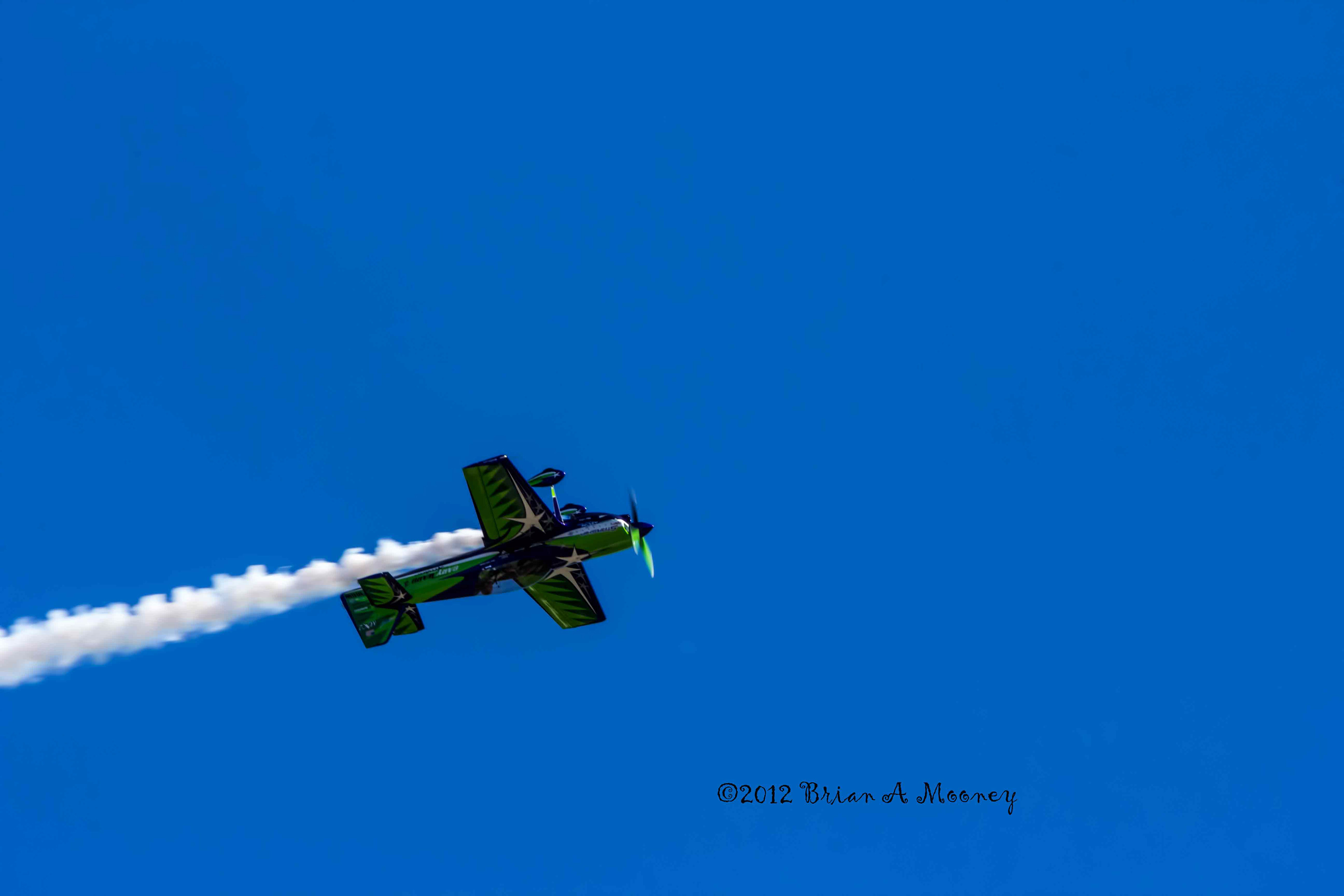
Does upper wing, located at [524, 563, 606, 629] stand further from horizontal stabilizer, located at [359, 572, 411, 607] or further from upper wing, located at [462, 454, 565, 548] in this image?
horizontal stabilizer, located at [359, 572, 411, 607]

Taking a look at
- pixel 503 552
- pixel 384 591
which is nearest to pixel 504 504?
pixel 503 552

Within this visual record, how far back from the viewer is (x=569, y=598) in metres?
45.4

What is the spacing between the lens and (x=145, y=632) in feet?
139

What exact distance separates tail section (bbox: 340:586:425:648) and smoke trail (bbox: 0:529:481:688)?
108cm

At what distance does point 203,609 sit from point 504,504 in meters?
15.7

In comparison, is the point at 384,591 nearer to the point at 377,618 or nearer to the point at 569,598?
the point at 377,618

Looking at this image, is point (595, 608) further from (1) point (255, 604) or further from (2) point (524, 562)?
(1) point (255, 604)

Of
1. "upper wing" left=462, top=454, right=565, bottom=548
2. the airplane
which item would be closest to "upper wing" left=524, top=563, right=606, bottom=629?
the airplane

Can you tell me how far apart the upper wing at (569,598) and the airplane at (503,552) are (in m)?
0.63

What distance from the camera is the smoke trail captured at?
4122 cm

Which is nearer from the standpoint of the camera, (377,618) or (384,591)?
(384,591)

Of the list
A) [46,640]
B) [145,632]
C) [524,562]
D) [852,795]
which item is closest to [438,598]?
[524,562]

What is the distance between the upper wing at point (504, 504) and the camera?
130 feet

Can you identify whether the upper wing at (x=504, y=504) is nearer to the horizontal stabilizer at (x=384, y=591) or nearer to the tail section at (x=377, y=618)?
the horizontal stabilizer at (x=384, y=591)
